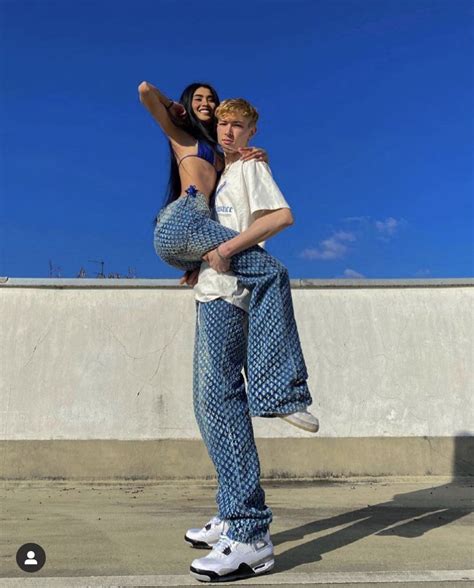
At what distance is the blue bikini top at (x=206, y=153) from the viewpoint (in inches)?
99.6

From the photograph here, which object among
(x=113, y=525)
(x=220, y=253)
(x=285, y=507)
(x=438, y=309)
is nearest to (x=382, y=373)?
(x=438, y=309)

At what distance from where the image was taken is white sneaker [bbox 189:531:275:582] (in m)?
2.12

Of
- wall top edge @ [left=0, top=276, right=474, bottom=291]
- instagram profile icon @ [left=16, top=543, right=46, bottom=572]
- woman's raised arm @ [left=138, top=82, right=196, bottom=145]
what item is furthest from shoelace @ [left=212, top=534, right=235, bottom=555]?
wall top edge @ [left=0, top=276, right=474, bottom=291]

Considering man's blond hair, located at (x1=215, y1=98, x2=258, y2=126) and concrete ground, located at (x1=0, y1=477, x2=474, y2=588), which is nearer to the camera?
concrete ground, located at (x1=0, y1=477, x2=474, y2=588)

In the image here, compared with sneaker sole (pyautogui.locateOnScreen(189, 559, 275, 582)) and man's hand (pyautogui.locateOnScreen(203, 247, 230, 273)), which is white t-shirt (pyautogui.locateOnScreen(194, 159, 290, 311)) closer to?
man's hand (pyautogui.locateOnScreen(203, 247, 230, 273))

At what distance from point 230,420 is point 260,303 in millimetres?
446

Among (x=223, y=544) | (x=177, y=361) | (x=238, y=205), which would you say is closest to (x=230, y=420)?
(x=223, y=544)

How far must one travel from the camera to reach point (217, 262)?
91.4 inches

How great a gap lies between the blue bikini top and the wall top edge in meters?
2.34

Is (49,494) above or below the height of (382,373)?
below

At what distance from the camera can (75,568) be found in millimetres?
2312

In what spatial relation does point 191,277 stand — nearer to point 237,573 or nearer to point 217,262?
point 217,262

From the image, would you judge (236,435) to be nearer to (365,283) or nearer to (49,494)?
(49,494)

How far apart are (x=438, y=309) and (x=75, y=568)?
11.7 ft
